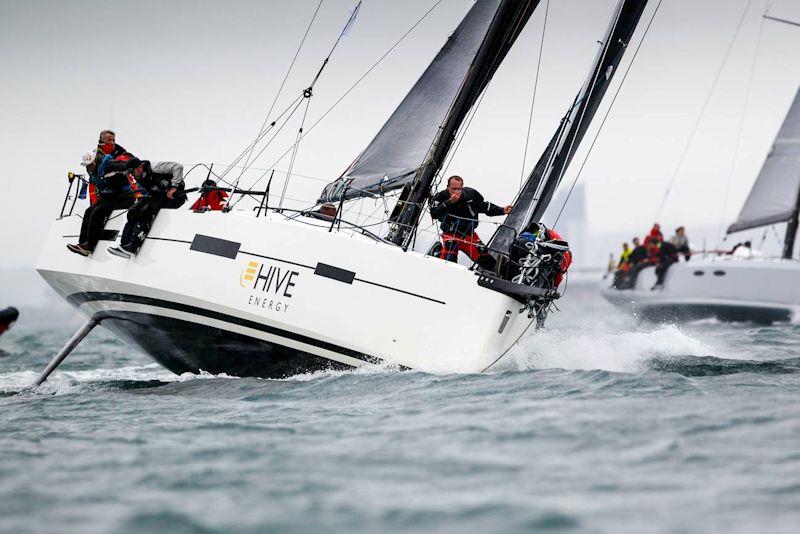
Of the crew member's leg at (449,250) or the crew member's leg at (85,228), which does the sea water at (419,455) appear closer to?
the crew member's leg at (449,250)

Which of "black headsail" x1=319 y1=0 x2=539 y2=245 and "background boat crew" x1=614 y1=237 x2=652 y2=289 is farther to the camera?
"background boat crew" x1=614 y1=237 x2=652 y2=289

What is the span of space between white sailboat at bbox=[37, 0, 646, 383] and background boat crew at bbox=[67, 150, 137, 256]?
15cm

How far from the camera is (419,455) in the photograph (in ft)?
14.6

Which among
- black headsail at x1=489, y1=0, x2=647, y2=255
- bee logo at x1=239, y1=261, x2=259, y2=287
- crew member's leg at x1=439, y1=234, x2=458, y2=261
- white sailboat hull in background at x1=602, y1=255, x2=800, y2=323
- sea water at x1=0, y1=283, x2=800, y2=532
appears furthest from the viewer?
white sailboat hull in background at x1=602, y1=255, x2=800, y2=323

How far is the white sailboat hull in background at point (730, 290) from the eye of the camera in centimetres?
1912

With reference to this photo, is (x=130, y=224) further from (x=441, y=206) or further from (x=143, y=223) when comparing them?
(x=441, y=206)

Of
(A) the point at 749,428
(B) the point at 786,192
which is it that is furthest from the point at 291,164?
(B) the point at 786,192

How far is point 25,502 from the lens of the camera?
390 centimetres

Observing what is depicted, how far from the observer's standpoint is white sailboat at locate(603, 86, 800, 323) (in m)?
19.2

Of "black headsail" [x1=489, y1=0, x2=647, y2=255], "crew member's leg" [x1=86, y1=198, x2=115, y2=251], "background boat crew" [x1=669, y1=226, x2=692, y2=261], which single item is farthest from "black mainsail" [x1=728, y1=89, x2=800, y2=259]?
"crew member's leg" [x1=86, y1=198, x2=115, y2=251]

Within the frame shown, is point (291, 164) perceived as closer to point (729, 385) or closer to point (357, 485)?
point (729, 385)

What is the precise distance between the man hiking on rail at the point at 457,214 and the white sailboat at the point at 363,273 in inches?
11.2

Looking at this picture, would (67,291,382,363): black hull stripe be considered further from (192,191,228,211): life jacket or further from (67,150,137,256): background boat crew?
(192,191,228,211): life jacket

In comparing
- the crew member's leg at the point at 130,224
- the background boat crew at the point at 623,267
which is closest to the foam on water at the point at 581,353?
the crew member's leg at the point at 130,224
